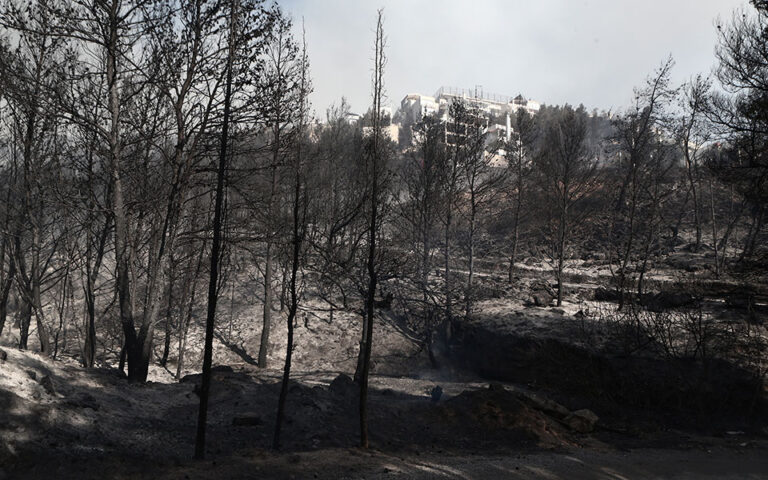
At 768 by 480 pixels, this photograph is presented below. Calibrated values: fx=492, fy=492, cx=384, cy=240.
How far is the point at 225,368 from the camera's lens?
50.6 feet

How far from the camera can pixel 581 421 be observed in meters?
12.3

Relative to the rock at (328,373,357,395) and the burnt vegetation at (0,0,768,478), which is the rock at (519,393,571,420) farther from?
the rock at (328,373,357,395)

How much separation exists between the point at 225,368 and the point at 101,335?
1322cm

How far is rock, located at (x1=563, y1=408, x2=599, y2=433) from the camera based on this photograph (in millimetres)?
12148

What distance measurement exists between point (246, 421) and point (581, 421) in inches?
319

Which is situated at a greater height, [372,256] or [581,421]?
[372,256]

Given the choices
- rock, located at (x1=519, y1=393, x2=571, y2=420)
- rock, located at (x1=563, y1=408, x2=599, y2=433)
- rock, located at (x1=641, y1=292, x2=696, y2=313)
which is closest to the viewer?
rock, located at (x1=563, y1=408, x2=599, y2=433)

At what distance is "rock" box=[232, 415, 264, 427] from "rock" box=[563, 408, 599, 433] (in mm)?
7537

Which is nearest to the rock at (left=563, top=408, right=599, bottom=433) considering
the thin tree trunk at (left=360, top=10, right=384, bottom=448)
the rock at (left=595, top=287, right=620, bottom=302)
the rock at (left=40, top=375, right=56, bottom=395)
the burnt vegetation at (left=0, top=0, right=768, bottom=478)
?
the burnt vegetation at (left=0, top=0, right=768, bottom=478)

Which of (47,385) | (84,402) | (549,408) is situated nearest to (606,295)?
(549,408)

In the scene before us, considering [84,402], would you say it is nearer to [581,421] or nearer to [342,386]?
[342,386]

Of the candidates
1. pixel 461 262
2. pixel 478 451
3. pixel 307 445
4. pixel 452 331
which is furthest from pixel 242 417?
pixel 461 262

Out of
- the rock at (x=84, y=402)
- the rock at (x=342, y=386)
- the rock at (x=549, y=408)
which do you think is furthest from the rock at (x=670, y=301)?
the rock at (x=84, y=402)

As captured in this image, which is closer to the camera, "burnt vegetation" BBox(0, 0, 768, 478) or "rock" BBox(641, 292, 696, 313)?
"burnt vegetation" BBox(0, 0, 768, 478)
